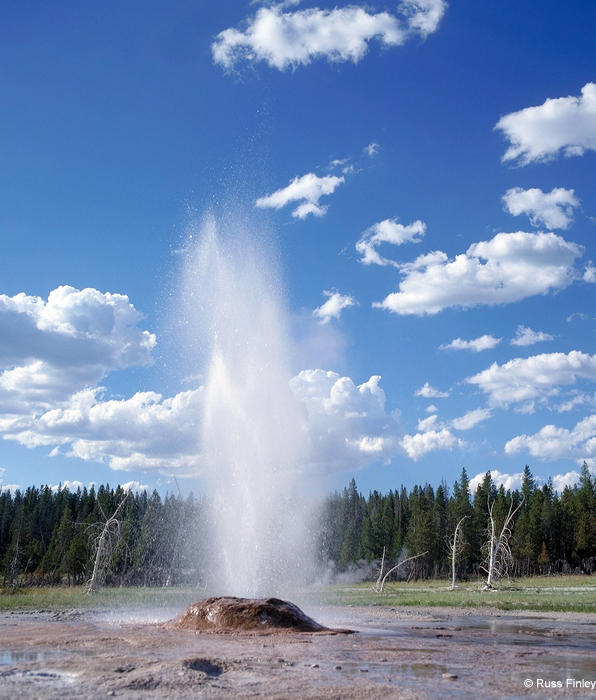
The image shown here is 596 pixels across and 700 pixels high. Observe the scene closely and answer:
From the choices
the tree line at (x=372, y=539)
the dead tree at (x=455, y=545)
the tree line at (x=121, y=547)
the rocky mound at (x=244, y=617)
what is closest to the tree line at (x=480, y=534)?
the tree line at (x=372, y=539)

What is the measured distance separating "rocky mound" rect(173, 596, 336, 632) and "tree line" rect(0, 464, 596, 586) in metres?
65.7

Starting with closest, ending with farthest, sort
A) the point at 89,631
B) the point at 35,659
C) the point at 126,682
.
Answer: the point at 126,682 < the point at 35,659 < the point at 89,631

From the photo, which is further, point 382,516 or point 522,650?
point 382,516

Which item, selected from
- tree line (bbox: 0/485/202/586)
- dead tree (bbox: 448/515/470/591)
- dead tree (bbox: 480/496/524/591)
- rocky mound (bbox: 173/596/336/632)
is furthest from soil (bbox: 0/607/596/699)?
tree line (bbox: 0/485/202/586)

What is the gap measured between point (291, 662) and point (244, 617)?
716cm

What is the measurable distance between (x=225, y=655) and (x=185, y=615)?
7.40 m

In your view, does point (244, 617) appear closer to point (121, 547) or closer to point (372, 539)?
point (121, 547)

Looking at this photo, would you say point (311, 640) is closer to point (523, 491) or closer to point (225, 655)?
point (225, 655)

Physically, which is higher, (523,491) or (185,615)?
(523,491)

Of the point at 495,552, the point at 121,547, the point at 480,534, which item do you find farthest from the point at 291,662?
the point at 480,534

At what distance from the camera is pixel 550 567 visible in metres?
103

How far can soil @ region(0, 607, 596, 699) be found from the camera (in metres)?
11.4

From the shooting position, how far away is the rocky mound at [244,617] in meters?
21.4

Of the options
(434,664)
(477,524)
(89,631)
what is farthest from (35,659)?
(477,524)
